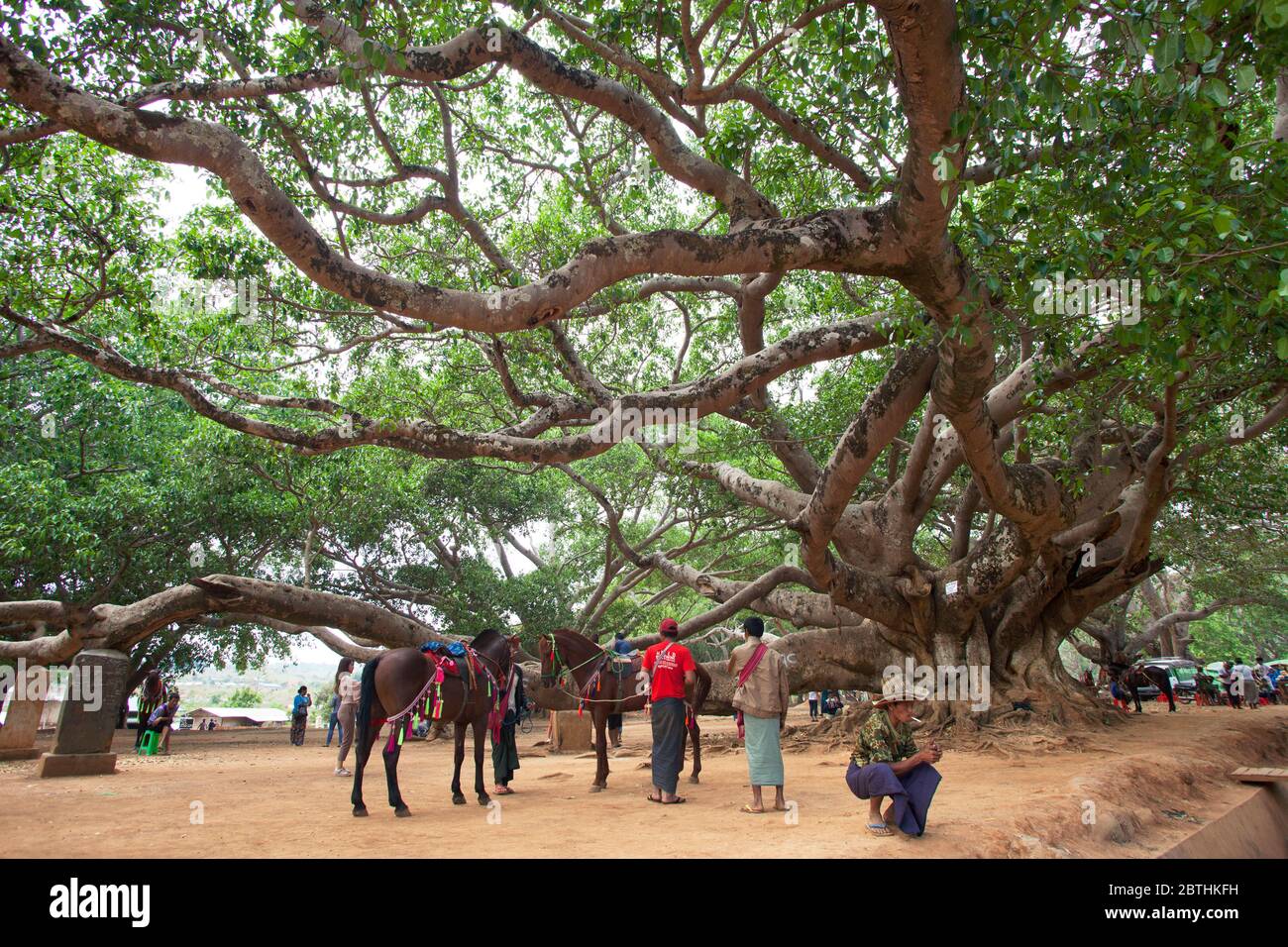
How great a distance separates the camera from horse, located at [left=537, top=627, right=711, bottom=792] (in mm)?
Result: 8891

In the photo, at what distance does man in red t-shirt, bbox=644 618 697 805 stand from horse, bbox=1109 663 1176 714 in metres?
13.2

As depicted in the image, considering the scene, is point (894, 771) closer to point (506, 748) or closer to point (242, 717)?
point (506, 748)

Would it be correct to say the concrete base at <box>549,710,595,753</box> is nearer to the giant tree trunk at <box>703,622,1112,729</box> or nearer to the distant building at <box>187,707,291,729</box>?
the giant tree trunk at <box>703,622,1112,729</box>

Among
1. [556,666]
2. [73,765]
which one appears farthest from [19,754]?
[556,666]

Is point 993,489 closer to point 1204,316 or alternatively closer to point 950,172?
point 1204,316

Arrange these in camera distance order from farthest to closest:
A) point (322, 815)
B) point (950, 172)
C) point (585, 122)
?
point (585, 122) → point (322, 815) → point (950, 172)

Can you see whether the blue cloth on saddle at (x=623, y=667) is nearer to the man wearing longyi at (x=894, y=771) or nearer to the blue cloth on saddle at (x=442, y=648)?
the blue cloth on saddle at (x=442, y=648)

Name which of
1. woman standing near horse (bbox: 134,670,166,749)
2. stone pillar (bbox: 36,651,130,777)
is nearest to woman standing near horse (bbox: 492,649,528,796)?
stone pillar (bbox: 36,651,130,777)

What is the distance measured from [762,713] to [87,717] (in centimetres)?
886

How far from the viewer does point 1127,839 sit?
5.70 metres

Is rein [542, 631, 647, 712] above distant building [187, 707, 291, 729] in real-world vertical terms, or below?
above

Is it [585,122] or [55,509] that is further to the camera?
[55,509]

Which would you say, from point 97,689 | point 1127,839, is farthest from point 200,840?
point 1127,839

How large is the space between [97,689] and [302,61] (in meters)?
8.08
